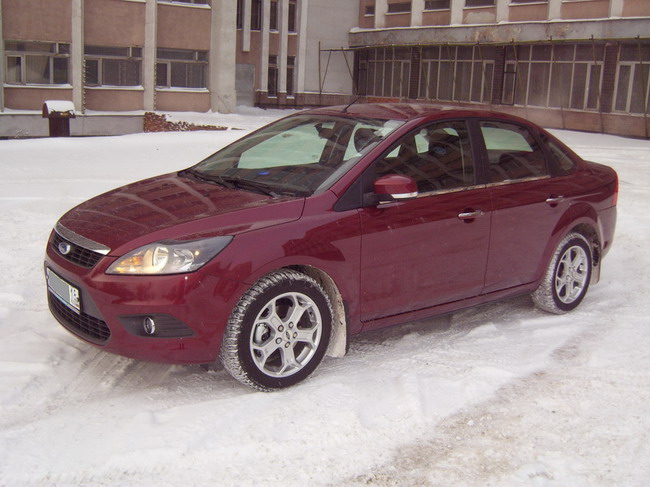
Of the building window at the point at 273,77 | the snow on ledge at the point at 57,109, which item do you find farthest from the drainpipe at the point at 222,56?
the snow on ledge at the point at 57,109

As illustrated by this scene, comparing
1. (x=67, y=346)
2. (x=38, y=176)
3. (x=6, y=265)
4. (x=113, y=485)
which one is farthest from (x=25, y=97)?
(x=113, y=485)

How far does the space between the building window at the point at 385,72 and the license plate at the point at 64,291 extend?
35754mm

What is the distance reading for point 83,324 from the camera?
4.45 m

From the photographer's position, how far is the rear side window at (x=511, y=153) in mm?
5621

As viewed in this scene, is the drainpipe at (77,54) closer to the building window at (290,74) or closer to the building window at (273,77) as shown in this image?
the building window at (273,77)

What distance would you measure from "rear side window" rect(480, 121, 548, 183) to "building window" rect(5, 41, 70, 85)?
23.1m

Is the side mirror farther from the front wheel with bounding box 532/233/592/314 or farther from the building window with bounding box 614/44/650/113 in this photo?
the building window with bounding box 614/44/650/113

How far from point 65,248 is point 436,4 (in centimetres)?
3511

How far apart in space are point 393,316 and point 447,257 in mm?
555

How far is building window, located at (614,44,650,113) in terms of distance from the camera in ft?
91.4

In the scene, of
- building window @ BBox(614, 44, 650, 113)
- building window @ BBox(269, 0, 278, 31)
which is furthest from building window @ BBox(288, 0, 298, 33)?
building window @ BBox(614, 44, 650, 113)

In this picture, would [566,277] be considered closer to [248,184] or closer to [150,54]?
[248,184]

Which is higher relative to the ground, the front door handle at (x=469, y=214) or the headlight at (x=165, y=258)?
the front door handle at (x=469, y=214)

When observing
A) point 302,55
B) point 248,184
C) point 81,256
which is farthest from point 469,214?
point 302,55
